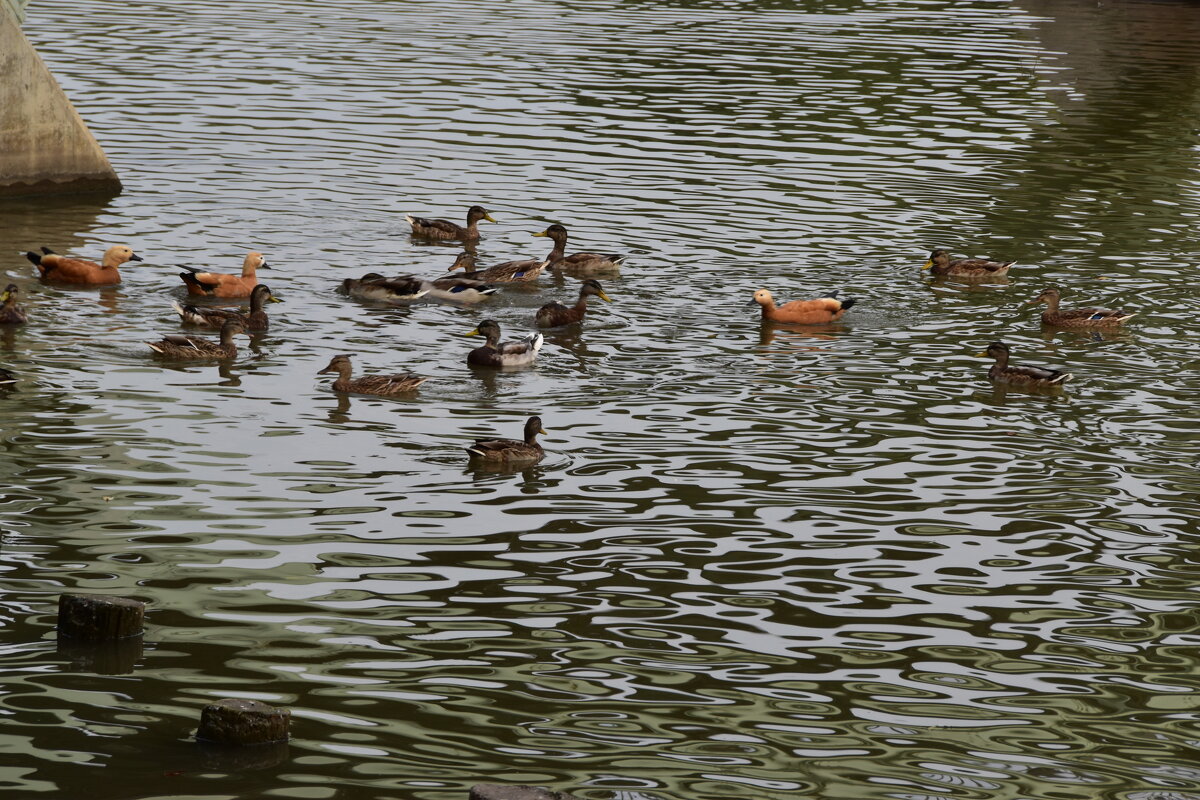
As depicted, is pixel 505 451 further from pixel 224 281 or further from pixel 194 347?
pixel 224 281

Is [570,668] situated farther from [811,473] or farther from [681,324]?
[681,324]

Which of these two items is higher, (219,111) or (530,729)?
(219,111)

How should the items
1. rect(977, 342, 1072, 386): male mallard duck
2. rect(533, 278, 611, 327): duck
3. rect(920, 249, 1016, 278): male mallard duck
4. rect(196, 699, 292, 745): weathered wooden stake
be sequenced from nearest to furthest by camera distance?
rect(196, 699, 292, 745): weathered wooden stake, rect(977, 342, 1072, 386): male mallard duck, rect(533, 278, 611, 327): duck, rect(920, 249, 1016, 278): male mallard duck

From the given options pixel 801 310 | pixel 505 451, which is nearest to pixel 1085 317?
pixel 801 310

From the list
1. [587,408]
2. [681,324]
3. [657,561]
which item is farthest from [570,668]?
[681,324]

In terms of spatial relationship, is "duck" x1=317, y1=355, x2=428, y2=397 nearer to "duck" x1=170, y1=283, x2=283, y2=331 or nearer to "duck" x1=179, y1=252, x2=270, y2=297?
"duck" x1=170, y1=283, x2=283, y2=331

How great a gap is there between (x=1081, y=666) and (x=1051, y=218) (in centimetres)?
1596

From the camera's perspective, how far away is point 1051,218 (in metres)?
25.3

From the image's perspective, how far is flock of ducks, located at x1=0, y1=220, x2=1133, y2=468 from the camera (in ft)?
54.3

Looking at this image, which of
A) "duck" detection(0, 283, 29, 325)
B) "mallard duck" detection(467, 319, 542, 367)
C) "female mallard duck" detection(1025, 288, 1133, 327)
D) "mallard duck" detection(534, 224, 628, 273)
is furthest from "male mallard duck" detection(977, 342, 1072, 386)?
"duck" detection(0, 283, 29, 325)

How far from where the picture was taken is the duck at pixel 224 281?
19.4 m

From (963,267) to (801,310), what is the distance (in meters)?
3.26

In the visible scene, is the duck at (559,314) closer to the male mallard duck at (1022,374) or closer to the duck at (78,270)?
the male mallard duck at (1022,374)

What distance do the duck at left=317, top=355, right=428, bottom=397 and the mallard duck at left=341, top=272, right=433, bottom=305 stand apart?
3375 mm
